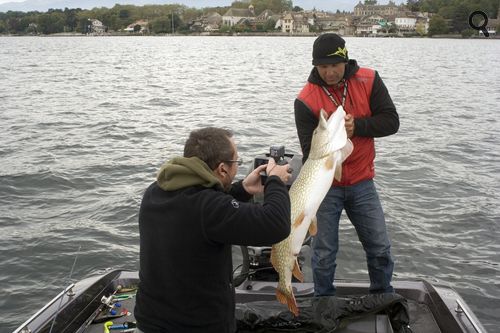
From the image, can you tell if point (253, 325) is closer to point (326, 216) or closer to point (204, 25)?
point (326, 216)

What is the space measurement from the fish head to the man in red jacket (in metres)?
0.34

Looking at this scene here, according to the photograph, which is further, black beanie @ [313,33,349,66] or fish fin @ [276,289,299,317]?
black beanie @ [313,33,349,66]

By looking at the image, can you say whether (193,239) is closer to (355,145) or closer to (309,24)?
(355,145)

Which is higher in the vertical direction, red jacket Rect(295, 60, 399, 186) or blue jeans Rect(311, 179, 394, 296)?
red jacket Rect(295, 60, 399, 186)

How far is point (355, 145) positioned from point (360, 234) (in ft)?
2.55

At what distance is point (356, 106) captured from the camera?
4.25 metres

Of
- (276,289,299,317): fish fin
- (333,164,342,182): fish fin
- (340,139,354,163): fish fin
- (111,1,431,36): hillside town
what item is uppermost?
(111,1,431,36): hillside town

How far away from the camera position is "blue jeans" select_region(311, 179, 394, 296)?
4.34 m

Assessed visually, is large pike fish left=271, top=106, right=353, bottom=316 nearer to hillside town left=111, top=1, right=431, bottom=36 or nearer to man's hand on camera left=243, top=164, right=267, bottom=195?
man's hand on camera left=243, top=164, right=267, bottom=195

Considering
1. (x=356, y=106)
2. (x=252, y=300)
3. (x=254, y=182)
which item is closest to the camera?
(x=254, y=182)

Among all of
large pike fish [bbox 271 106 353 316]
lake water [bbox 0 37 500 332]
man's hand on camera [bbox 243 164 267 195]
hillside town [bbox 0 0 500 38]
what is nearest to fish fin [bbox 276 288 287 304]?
large pike fish [bbox 271 106 353 316]

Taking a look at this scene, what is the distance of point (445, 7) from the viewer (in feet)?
292

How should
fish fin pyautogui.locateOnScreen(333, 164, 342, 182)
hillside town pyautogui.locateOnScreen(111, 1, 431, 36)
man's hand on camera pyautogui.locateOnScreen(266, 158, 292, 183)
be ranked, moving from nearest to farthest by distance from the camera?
man's hand on camera pyautogui.locateOnScreen(266, 158, 292, 183) → fish fin pyautogui.locateOnScreen(333, 164, 342, 182) → hillside town pyautogui.locateOnScreen(111, 1, 431, 36)

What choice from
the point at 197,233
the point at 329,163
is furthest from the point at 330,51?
the point at 197,233
